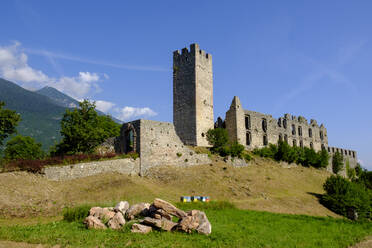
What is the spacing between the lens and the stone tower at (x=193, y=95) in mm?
37781

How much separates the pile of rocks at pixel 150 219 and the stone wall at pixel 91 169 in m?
9.05

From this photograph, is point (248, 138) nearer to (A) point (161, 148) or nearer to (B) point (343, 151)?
(A) point (161, 148)

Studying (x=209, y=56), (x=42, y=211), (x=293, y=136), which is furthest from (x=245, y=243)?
(x=293, y=136)

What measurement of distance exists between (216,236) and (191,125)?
88.6 ft

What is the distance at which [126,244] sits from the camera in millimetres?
10188

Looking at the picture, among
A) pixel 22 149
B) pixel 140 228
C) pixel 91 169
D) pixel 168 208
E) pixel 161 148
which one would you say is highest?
pixel 22 149

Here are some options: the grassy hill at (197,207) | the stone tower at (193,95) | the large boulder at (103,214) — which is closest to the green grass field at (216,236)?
the grassy hill at (197,207)

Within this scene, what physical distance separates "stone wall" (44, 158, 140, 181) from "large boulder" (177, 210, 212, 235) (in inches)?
504

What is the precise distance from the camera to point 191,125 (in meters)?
37.9

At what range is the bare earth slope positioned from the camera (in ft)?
56.1

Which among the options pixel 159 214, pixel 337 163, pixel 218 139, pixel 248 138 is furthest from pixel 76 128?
pixel 337 163

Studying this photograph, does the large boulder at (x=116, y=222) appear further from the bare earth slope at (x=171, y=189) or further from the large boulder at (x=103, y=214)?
the bare earth slope at (x=171, y=189)

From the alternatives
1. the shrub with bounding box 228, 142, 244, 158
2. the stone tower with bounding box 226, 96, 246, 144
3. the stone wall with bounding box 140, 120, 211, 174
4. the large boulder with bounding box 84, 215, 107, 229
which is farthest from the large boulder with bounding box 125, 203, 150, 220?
the stone tower with bounding box 226, 96, 246, 144

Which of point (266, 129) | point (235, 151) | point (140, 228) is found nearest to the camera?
point (140, 228)
